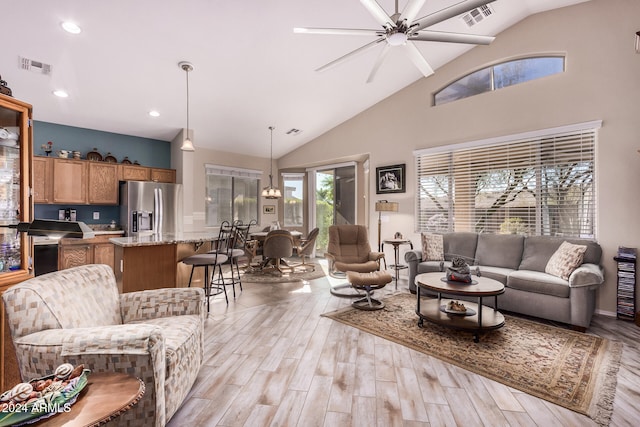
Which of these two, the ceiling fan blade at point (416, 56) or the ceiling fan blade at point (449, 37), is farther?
the ceiling fan blade at point (416, 56)

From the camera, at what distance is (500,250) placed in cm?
424

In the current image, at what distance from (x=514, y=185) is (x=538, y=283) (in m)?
1.71

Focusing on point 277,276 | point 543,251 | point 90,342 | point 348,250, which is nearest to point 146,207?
point 277,276

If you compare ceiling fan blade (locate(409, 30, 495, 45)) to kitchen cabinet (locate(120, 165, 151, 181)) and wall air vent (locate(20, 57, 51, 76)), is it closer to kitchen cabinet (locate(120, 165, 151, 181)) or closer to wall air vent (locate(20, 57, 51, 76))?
wall air vent (locate(20, 57, 51, 76))

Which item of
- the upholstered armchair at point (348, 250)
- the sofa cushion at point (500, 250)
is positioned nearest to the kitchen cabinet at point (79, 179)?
the upholstered armchair at point (348, 250)

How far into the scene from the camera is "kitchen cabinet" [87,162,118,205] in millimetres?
5176

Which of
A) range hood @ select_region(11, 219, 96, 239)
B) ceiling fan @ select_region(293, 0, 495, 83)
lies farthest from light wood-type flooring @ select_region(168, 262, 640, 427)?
ceiling fan @ select_region(293, 0, 495, 83)

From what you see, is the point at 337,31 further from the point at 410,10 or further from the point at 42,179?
the point at 42,179

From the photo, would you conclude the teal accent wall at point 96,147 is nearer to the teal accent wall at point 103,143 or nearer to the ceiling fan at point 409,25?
the teal accent wall at point 103,143

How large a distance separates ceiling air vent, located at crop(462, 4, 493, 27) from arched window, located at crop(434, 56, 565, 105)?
92 centimetres

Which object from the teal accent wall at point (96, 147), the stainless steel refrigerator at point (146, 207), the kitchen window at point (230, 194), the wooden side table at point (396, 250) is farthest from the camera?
the kitchen window at point (230, 194)

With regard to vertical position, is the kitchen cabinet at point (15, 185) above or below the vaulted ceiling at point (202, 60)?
below

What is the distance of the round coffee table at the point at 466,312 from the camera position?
9.48 ft

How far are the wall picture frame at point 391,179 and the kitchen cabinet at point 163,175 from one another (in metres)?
4.20
